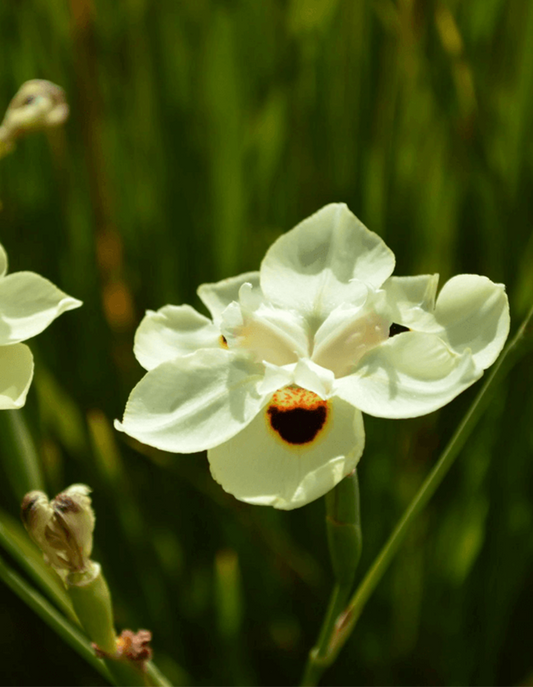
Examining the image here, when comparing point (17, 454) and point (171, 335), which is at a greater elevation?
point (171, 335)

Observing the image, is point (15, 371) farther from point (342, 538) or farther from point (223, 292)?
point (342, 538)

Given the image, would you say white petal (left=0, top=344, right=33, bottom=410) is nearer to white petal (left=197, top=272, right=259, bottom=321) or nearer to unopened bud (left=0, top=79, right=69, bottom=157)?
white petal (left=197, top=272, right=259, bottom=321)

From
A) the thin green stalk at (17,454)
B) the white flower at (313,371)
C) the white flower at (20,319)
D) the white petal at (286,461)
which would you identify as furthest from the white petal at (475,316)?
the thin green stalk at (17,454)

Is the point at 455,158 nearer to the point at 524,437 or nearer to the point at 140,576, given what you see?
the point at 524,437

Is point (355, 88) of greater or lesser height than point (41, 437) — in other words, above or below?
above

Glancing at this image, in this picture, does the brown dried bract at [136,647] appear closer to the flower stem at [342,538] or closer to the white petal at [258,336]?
the flower stem at [342,538]

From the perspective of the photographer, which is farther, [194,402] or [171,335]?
[171,335]

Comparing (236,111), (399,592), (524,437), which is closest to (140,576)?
(399,592)

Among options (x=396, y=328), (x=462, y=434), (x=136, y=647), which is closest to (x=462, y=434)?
(x=462, y=434)
